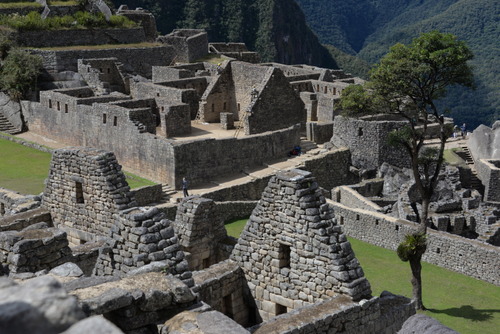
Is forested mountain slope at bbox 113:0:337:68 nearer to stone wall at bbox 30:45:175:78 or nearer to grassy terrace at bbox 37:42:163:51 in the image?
grassy terrace at bbox 37:42:163:51

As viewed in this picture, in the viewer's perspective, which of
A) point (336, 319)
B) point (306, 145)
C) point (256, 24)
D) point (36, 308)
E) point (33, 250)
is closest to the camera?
point (36, 308)

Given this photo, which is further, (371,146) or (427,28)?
(427,28)

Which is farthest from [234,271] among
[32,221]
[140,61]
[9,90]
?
[140,61]

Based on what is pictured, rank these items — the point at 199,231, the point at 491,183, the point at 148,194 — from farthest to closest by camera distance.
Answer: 1. the point at 491,183
2. the point at 148,194
3. the point at 199,231

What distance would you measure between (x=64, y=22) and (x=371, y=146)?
57.1 ft

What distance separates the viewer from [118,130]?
75.4 ft

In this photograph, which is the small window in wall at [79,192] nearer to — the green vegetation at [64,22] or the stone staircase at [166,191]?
the stone staircase at [166,191]

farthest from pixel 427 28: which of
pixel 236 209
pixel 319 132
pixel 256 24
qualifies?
pixel 236 209

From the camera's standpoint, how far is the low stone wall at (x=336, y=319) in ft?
20.5

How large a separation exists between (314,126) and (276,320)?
67.5 feet

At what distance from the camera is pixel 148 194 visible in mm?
19391

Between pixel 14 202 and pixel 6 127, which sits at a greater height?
pixel 6 127

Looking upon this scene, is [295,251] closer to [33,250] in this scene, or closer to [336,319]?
[336,319]

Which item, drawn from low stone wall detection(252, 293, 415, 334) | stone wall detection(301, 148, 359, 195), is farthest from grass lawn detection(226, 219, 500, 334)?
low stone wall detection(252, 293, 415, 334)
